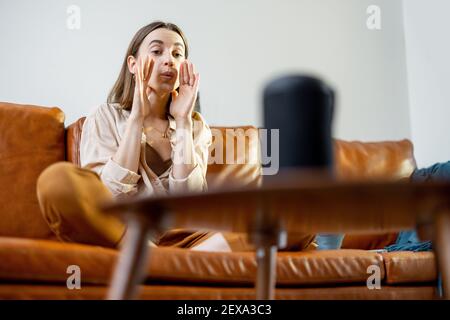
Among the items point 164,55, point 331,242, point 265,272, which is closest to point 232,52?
point 164,55

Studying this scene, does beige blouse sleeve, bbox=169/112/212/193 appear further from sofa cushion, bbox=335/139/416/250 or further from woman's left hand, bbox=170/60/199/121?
sofa cushion, bbox=335/139/416/250

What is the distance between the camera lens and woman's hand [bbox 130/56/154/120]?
62.1 inches

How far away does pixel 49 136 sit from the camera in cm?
186

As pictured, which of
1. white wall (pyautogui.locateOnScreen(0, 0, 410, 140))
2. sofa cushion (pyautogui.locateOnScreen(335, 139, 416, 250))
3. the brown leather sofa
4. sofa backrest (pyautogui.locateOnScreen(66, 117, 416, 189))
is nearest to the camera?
the brown leather sofa

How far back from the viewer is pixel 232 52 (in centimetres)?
252

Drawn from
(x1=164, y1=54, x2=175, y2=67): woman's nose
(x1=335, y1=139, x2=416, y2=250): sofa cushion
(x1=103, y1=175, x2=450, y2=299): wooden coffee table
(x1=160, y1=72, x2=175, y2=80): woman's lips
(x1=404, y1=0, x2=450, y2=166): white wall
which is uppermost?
(x1=404, y1=0, x2=450, y2=166): white wall

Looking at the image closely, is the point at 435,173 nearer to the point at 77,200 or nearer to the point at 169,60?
the point at 169,60

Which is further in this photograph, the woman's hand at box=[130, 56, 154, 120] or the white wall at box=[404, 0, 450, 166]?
the white wall at box=[404, 0, 450, 166]

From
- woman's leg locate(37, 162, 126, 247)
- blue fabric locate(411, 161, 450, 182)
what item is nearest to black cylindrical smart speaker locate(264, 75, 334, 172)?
woman's leg locate(37, 162, 126, 247)

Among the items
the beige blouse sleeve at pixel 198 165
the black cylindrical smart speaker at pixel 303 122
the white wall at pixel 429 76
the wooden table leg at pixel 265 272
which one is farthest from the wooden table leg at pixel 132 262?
the white wall at pixel 429 76

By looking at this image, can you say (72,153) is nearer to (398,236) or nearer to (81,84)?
(81,84)

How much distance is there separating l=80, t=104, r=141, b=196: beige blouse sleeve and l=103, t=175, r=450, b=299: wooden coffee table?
750mm
